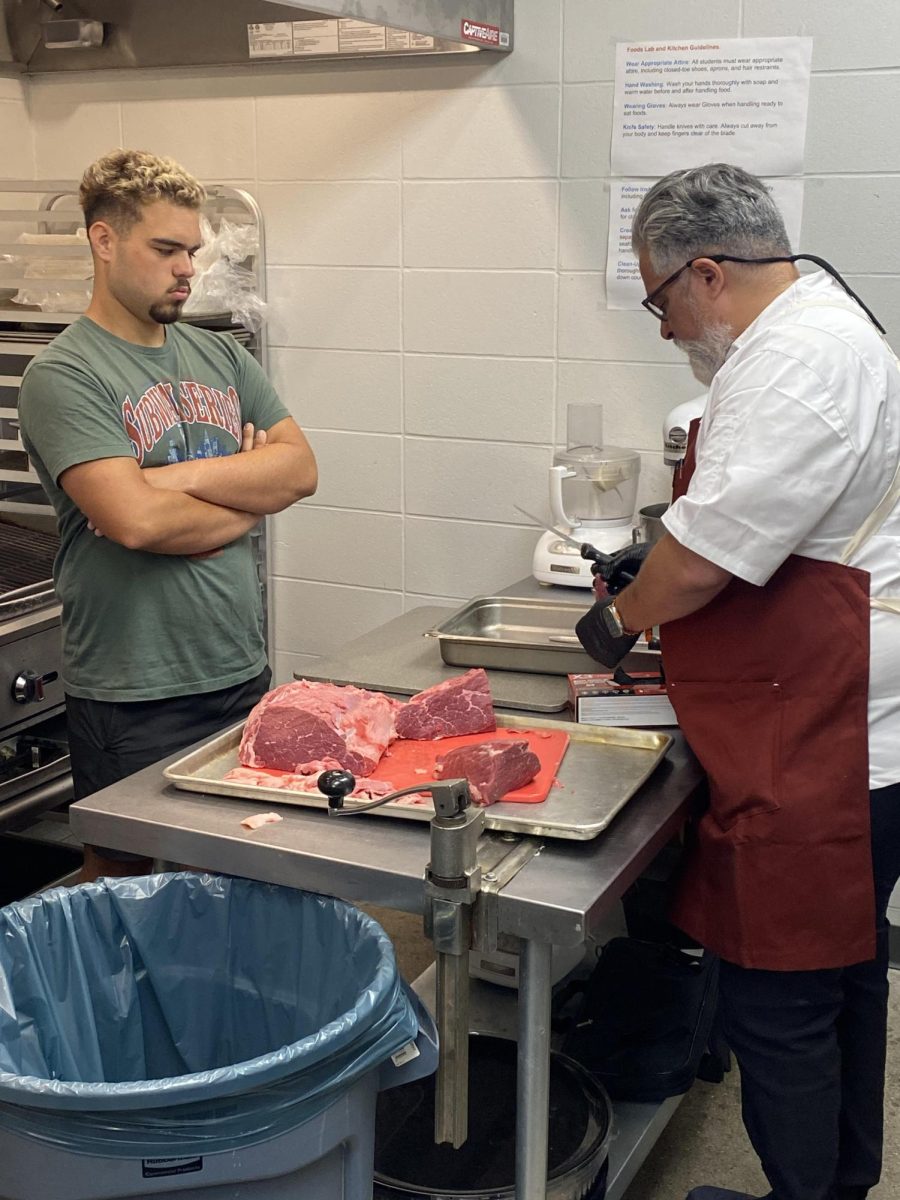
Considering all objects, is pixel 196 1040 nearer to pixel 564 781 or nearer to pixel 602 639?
pixel 564 781

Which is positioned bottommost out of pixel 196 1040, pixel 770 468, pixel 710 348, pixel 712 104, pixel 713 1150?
pixel 713 1150

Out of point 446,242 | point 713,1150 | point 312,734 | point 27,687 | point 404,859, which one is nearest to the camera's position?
point 404,859

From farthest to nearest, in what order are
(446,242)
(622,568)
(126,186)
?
(446,242), (126,186), (622,568)

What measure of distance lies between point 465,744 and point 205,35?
2.08 m

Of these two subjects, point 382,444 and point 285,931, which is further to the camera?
point 382,444

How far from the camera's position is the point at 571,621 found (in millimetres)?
2449

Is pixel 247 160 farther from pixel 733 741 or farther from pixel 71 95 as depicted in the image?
pixel 733 741

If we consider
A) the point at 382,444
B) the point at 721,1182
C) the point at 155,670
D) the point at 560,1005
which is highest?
the point at 382,444

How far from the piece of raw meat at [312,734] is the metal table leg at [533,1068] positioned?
38 cm

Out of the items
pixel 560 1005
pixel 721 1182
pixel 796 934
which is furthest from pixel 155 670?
pixel 721 1182

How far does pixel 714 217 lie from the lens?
A: 67.7 inches

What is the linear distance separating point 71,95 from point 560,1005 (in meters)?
2.53

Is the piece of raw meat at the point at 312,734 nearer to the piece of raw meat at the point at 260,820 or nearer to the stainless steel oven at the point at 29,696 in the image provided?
the piece of raw meat at the point at 260,820

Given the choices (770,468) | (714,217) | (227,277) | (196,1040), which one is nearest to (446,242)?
(227,277)
